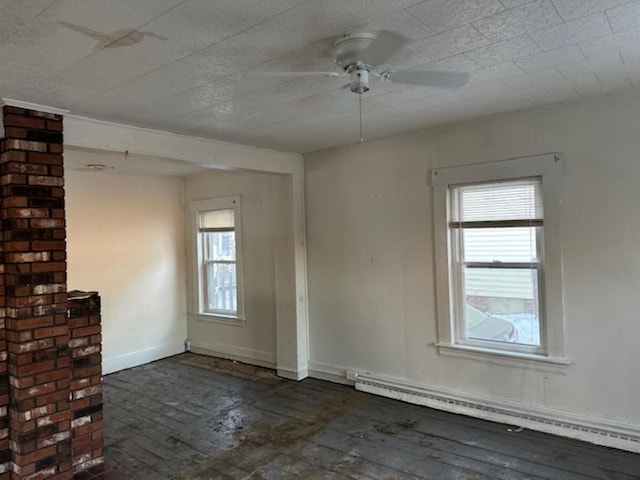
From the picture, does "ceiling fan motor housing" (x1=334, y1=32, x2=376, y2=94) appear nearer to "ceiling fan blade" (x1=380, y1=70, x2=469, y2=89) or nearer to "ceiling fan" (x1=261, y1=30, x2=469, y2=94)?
"ceiling fan" (x1=261, y1=30, x2=469, y2=94)

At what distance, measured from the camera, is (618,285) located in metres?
3.15

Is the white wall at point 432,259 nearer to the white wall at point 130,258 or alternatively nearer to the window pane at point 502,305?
the window pane at point 502,305

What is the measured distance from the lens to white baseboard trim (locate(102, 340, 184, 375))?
5.39 meters

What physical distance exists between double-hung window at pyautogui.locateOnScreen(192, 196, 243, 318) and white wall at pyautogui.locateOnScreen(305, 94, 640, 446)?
52.2 inches

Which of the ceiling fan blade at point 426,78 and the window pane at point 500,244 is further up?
the ceiling fan blade at point 426,78

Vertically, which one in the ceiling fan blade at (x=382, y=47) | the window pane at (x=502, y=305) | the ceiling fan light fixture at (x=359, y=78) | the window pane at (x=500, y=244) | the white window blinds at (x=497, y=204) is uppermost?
the ceiling fan blade at (x=382, y=47)

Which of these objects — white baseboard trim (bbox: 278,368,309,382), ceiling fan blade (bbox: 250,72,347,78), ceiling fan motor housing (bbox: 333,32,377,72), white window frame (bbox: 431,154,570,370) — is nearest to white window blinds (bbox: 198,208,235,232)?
white baseboard trim (bbox: 278,368,309,382)

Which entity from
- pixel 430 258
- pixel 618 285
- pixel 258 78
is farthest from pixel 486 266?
pixel 258 78

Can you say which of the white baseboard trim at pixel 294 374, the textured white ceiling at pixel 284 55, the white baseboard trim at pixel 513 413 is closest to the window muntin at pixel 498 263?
the white baseboard trim at pixel 513 413

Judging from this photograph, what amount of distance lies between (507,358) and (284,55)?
292cm

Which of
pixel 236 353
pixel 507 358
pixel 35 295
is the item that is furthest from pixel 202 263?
pixel 507 358

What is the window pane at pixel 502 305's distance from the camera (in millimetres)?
3559

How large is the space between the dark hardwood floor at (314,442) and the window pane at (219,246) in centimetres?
189

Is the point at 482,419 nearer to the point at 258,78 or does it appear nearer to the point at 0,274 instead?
the point at 258,78
